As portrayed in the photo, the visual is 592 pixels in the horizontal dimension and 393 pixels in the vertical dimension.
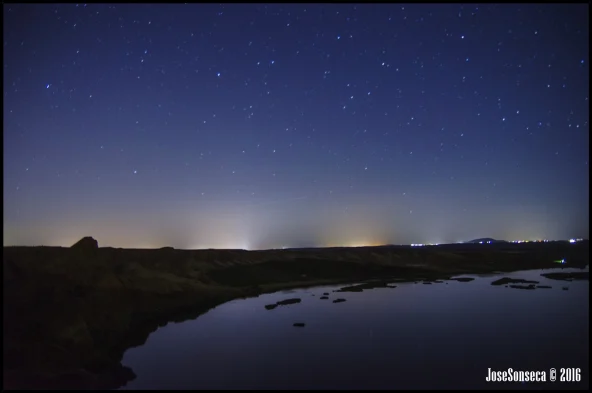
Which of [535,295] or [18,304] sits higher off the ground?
[18,304]

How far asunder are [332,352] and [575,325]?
1851 centimetres

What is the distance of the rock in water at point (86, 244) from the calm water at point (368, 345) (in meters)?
9.60

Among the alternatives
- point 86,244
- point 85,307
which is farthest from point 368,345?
point 86,244

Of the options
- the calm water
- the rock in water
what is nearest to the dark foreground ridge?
the rock in water

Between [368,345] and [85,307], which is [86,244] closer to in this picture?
[85,307]

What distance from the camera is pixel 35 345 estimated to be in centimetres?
1645

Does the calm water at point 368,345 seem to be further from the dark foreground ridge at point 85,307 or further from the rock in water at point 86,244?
the rock in water at point 86,244

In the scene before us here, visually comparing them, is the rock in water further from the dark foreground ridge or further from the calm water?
the calm water

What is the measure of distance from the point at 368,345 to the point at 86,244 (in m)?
23.5

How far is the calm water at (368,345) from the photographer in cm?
1736

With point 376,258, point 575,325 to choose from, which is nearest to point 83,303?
point 575,325

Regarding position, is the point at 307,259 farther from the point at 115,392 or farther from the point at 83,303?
the point at 115,392

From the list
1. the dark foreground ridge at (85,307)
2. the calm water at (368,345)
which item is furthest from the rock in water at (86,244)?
the calm water at (368,345)

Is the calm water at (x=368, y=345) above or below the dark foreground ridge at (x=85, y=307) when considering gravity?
below
